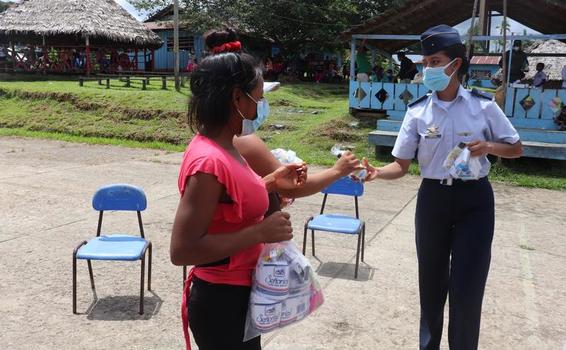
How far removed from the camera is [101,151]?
1162 centimetres

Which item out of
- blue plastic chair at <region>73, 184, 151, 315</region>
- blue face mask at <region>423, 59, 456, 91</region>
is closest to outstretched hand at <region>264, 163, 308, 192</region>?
blue face mask at <region>423, 59, 456, 91</region>

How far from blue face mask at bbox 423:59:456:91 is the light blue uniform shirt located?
0.27ft

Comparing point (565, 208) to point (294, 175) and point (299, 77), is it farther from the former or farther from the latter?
point (299, 77)

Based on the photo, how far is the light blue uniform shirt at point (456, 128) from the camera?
2.89m

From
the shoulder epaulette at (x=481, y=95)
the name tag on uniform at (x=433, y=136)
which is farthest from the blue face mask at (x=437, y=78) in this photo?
the name tag on uniform at (x=433, y=136)

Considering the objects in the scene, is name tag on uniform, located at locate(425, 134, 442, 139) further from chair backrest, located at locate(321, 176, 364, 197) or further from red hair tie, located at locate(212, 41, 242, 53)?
chair backrest, located at locate(321, 176, 364, 197)

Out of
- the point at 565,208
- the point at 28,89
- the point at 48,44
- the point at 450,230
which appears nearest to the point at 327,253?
the point at 450,230

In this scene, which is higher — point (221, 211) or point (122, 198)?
point (221, 211)

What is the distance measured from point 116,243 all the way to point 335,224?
6.21 feet

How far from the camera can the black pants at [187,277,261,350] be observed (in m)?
1.89

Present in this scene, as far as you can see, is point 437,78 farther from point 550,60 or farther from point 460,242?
point 550,60

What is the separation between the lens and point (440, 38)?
2.91m

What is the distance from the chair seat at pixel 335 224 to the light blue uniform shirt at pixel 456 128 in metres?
1.77

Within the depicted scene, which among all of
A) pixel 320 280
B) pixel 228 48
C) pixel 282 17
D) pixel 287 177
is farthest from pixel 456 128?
pixel 282 17
